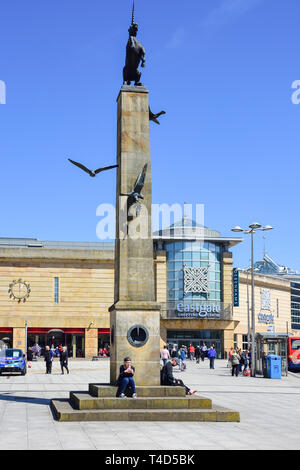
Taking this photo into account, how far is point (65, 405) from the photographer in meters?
16.6

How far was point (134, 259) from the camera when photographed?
18016mm

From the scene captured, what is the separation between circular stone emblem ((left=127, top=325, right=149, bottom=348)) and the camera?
56.5 ft

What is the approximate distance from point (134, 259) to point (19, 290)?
44.9m

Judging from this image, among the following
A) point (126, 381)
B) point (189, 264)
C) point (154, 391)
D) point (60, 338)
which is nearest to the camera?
point (126, 381)

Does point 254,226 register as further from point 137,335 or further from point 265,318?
point 265,318

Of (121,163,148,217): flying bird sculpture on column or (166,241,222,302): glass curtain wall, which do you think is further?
(166,241,222,302): glass curtain wall

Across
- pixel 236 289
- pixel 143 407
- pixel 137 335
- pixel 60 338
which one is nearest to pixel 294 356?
pixel 236 289

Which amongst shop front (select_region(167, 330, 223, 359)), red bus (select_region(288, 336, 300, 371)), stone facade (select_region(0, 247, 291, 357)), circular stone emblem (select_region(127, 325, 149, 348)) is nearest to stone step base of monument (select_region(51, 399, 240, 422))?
circular stone emblem (select_region(127, 325, 149, 348))

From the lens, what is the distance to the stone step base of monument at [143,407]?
14859 millimetres

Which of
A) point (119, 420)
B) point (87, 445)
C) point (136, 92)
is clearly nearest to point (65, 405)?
point (119, 420)

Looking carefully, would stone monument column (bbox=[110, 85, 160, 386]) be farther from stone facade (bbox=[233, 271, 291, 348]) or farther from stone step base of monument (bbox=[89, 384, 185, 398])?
stone facade (bbox=[233, 271, 291, 348])

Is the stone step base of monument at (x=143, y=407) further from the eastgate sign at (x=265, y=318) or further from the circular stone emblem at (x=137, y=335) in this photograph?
the eastgate sign at (x=265, y=318)

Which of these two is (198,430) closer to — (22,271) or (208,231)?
(22,271)
